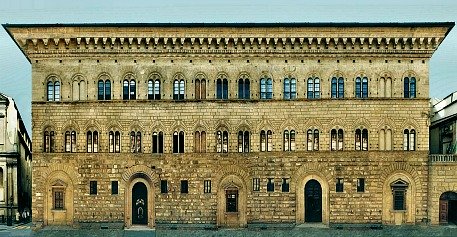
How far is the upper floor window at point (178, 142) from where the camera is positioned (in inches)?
1391

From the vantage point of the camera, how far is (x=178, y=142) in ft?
116

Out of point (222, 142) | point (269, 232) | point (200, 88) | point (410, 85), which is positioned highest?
point (410, 85)

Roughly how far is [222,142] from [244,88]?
3.95 metres

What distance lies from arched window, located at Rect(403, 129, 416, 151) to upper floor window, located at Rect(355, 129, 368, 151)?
261 centimetres

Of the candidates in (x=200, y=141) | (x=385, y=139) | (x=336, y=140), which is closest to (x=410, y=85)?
(x=385, y=139)

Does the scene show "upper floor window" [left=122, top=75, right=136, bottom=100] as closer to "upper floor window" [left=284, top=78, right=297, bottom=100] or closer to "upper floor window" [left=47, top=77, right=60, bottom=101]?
"upper floor window" [left=47, top=77, right=60, bottom=101]

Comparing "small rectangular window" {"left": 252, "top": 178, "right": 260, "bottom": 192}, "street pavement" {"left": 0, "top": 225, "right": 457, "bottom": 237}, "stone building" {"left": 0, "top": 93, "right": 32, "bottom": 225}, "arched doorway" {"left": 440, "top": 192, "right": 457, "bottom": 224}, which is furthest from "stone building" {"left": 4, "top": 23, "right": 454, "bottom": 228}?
"stone building" {"left": 0, "top": 93, "right": 32, "bottom": 225}

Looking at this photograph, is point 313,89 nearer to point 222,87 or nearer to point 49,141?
point 222,87

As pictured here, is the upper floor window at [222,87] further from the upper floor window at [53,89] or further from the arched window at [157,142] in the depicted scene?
the upper floor window at [53,89]

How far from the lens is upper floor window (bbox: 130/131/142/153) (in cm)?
3538

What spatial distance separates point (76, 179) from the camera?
1384 inches

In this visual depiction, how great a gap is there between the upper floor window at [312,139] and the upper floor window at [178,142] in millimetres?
8457

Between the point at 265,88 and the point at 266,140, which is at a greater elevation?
the point at 265,88

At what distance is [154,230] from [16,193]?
1338 centimetres
